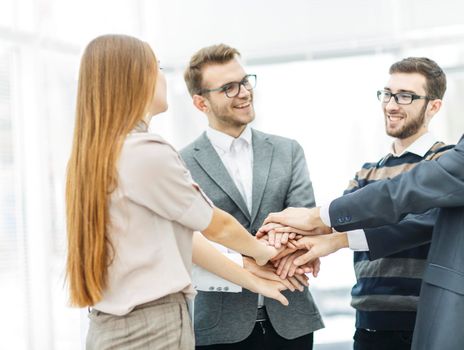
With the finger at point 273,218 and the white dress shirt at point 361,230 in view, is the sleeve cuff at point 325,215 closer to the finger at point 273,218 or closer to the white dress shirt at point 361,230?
the white dress shirt at point 361,230

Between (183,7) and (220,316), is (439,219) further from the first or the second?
(183,7)

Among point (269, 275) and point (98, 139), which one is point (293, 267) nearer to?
point (269, 275)

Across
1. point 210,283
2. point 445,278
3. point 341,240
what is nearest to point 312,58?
point 341,240

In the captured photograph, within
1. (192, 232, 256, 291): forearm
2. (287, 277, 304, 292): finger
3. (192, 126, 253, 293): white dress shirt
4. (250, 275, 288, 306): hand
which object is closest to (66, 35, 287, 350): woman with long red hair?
(192, 232, 256, 291): forearm

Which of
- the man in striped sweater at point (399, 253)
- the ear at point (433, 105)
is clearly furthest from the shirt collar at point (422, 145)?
the ear at point (433, 105)

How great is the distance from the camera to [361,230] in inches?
86.0

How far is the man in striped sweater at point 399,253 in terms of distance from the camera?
2.15m

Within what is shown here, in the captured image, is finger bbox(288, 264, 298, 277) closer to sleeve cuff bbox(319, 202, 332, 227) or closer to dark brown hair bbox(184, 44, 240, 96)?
sleeve cuff bbox(319, 202, 332, 227)

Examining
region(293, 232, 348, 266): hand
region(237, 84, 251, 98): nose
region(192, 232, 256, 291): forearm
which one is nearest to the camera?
region(192, 232, 256, 291): forearm

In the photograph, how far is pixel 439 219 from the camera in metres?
1.83

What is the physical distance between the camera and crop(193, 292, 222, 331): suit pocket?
2.16 metres

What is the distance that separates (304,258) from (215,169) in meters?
0.49

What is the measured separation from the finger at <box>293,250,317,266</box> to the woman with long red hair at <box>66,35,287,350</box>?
846 millimetres

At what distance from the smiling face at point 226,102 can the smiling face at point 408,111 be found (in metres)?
0.56
